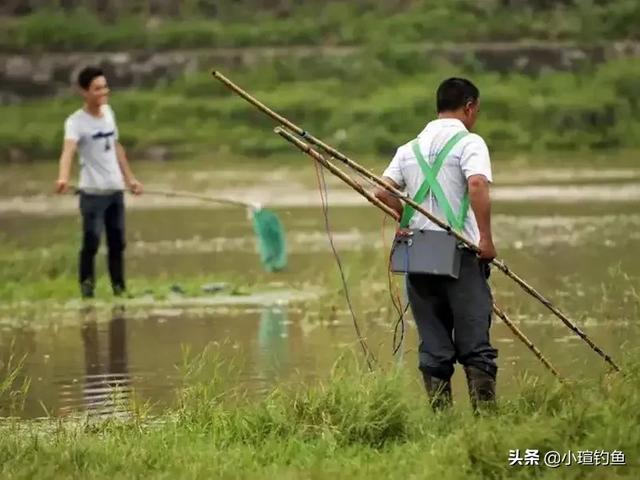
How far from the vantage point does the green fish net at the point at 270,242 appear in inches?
605

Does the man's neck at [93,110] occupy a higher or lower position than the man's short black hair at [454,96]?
lower

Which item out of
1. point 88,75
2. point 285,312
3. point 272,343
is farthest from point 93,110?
point 272,343

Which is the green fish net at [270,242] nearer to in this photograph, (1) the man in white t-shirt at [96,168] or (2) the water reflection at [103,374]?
(1) the man in white t-shirt at [96,168]

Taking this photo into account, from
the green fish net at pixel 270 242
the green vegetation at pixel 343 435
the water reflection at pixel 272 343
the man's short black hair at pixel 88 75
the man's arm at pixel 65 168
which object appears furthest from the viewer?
the green fish net at pixel 270 242

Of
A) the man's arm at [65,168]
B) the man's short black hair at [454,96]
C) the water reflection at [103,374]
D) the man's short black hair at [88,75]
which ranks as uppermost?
the man's short black hair at [88,75]

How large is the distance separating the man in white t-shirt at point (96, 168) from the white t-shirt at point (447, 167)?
570cm

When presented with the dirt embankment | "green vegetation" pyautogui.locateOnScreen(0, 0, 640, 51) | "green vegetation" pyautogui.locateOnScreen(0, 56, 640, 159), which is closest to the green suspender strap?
"green vegetation" pyautogui.locateOnScreen(0, 56, 640, 159)

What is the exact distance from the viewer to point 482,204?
8.13 metres

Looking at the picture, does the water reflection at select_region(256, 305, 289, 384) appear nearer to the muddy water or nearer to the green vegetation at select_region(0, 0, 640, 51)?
the muddy water

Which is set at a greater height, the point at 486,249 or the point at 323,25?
the point at 323,25

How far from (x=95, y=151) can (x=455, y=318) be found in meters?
6.12

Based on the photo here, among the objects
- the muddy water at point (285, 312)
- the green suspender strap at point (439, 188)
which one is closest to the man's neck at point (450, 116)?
the green suspender strap at point (439, 188)

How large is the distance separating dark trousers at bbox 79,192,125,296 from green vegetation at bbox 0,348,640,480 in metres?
5.34
